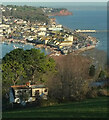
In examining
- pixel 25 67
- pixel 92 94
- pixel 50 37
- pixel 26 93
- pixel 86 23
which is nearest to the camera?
pixel 92 94

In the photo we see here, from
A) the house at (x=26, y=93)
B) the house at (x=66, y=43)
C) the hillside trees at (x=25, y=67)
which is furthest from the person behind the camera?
the house at (x=66, y=43)

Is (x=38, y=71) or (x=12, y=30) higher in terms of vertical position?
(x=12, y=30)

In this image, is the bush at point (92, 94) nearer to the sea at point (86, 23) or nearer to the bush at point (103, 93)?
the bush at point (103, 93)

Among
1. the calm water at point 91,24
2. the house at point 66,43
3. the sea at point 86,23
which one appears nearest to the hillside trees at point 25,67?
the sea at point 86,23

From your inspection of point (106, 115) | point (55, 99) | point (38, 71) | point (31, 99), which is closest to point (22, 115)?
point (106, 115)

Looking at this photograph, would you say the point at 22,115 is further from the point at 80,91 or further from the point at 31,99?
the point at 31,99

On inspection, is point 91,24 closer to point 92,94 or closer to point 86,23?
point 86,23

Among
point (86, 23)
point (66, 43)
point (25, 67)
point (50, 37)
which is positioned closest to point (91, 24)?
point (86, 23)

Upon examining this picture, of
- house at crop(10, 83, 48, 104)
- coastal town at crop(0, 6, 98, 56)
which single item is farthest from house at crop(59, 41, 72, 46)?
house at crop(10, 83, 48, 104)
